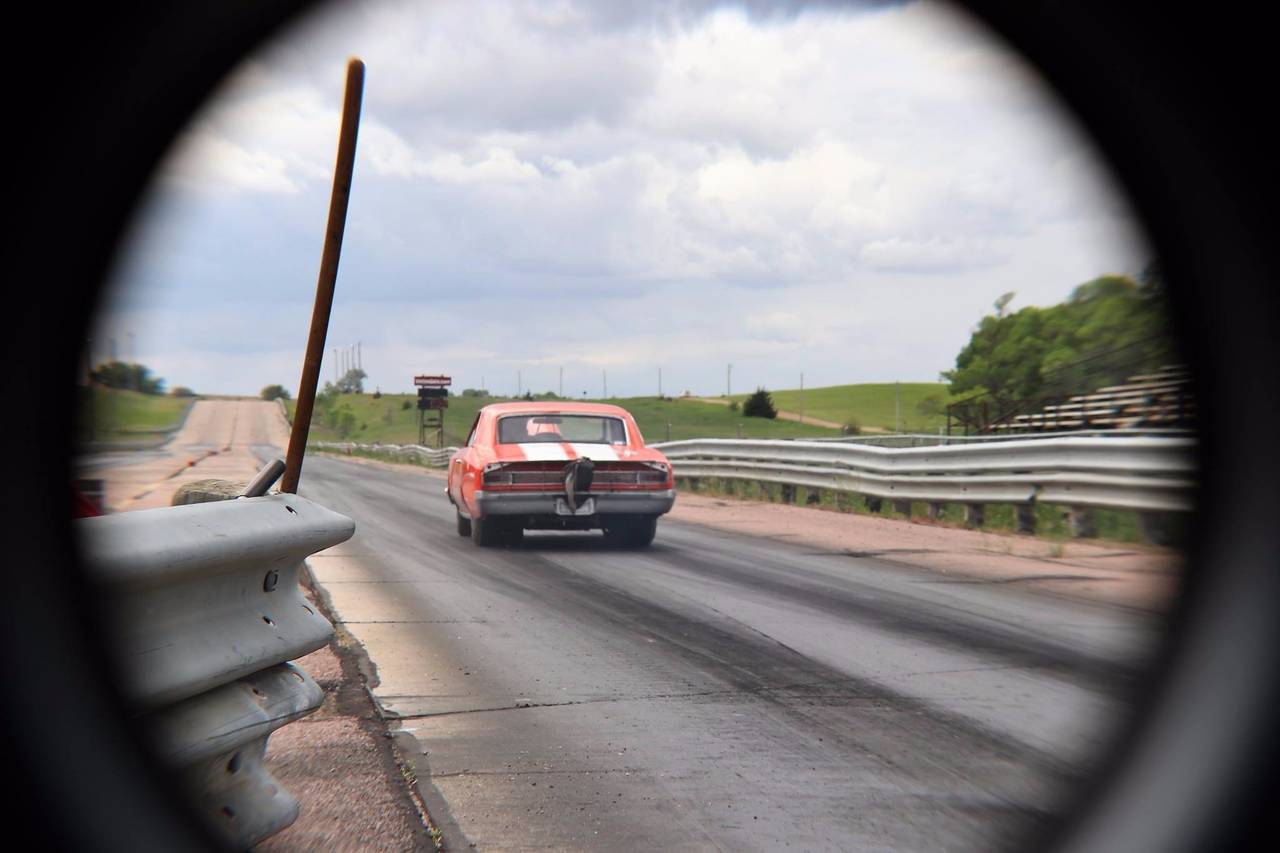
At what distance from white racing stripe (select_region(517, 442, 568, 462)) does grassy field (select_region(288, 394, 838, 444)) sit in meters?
52.5

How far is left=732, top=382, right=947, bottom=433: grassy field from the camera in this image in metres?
86.2

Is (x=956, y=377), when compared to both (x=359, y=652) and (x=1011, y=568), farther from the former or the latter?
(x=359, y=652)

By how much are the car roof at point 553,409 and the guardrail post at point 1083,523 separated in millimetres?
4877

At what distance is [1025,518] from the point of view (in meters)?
11.7

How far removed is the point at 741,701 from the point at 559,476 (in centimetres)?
607

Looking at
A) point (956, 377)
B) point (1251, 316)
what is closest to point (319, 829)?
point (1251, 316)

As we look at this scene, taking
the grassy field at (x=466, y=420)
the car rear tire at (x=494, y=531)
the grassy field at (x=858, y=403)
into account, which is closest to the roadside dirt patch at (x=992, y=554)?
the car rear tire at (x=494, y=531)

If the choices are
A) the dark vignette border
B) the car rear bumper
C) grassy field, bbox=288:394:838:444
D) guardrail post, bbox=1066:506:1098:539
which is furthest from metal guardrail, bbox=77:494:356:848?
grassy field, bbox=288:394:838:444

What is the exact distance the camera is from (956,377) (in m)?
27.0

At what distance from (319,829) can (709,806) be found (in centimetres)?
128

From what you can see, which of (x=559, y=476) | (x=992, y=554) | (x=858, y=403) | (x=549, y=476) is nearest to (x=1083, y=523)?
(x=992, y=554)

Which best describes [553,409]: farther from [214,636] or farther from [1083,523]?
[214,636]

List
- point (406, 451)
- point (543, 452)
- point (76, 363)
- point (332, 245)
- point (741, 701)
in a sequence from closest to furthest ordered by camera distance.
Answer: point (76, 363), point (332, 245), point (741, 701), point (543, 452), point (406, 451)

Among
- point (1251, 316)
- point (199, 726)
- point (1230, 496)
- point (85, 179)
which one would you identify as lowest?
point (199, 726)
